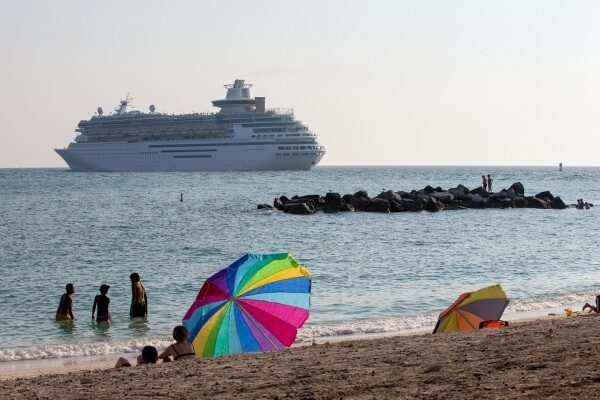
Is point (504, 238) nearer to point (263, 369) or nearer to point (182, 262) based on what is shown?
point (182, 262)

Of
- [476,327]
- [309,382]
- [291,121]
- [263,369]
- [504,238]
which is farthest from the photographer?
[291,121]

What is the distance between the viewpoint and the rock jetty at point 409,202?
4759 centimetres

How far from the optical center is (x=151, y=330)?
1464 centimetres

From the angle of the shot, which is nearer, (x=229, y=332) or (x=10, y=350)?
(x=229, y=332)

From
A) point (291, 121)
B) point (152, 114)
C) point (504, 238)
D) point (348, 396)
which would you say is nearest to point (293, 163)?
point (291, 121)

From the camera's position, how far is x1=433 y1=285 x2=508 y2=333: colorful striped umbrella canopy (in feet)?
37.0

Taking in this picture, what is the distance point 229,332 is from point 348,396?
276cm

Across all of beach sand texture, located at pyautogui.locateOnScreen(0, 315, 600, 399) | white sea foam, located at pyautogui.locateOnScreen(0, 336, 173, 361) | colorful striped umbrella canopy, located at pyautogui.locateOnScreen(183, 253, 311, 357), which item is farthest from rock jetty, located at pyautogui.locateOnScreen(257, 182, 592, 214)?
beach sand texture, located at pyautogui.locateOnScreen(0, 315, 600, 399)

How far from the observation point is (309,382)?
7.39 metres

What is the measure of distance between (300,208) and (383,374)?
38.7 meters

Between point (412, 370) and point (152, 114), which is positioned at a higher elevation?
point (152, 114)

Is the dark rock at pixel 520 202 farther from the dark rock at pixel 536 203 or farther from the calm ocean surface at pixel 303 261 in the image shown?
the calm ocean surface at pixel 303 261

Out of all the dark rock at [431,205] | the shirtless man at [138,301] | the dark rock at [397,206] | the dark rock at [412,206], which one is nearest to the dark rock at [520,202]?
the dark rock at [431,205]

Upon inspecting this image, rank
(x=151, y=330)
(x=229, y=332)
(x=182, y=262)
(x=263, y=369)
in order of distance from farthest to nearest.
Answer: (x=182, y=262)
(x=151, y=330)
(x=229, y=332)
(x=263, y=369)
